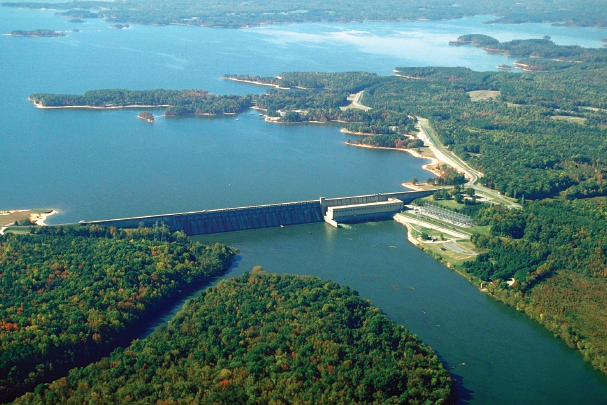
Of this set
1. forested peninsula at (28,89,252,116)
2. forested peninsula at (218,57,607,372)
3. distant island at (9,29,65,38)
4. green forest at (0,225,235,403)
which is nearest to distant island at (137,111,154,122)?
forested peninsula at (28,89,252,116)

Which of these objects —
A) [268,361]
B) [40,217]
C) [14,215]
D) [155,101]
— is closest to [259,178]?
[40,217]

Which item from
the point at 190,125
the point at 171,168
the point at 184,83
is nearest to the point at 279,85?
the point at 184,83

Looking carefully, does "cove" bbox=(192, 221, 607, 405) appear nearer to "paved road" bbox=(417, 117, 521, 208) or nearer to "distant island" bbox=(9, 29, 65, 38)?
"paved road" bbox=(417, 117, 521, 208)

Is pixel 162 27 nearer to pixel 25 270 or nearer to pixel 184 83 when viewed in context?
pixel 184 83

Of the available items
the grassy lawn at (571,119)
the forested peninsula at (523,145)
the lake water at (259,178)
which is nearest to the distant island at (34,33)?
the lake water at (259,178)

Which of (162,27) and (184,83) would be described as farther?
(162,27)

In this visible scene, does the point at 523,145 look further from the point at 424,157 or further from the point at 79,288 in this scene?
the point at 79,288
